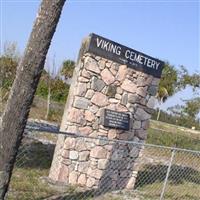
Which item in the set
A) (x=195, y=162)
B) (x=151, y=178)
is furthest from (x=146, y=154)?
(x=151, y=178)

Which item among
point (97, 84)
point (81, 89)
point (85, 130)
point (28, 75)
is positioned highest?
point (97, 84)

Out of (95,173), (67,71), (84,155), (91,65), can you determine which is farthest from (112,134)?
(67,71)

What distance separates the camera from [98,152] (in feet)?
30.5

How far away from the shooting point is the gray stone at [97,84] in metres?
9.12

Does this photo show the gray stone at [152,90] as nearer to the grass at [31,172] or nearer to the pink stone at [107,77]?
the pink stone at [107,77]

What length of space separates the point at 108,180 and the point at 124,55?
8.29ft

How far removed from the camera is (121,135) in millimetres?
9664

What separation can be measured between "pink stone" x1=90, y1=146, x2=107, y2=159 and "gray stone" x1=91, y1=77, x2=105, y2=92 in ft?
3.77

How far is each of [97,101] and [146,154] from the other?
6.48 m

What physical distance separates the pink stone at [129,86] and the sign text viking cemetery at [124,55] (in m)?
0.32

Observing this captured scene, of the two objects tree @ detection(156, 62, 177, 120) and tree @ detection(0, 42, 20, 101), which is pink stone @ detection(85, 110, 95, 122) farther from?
tree @ detection(156, 62, 177, 120)

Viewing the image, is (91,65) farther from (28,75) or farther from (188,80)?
(188,80)

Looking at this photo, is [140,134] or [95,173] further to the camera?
[140,134]

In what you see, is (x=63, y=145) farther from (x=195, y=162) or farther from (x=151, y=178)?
(x=195, y=162)
